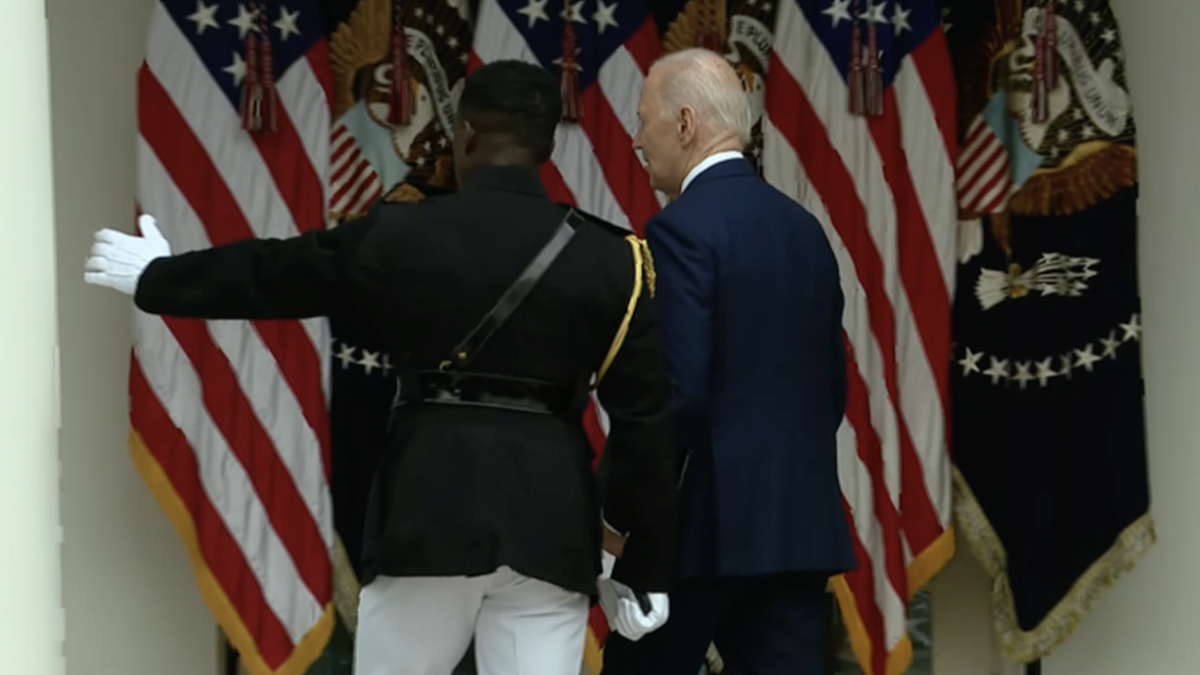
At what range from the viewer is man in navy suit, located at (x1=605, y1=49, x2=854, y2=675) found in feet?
7.38

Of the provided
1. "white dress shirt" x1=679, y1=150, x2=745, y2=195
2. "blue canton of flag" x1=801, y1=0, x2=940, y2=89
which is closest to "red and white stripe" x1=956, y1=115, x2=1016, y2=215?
"blue canton of flag" x1=801, y1=0, x2=940, y2=89

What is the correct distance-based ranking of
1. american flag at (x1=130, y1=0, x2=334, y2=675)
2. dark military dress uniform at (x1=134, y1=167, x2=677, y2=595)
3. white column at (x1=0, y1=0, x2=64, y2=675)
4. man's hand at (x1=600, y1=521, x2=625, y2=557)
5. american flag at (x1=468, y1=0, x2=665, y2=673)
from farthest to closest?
american flag at (x1=468, y1=0, x2=665, y2=673) < american flag at (x1=130, y1=0, x2=334, y2=675) < man's hand at (x1=600, y1=521, x2=625, y2=557) < dark military dress uniform at (x1=134, y1=167, x2=677, y2=595) < white column at (x1=0, y1=0, x2=64, y2=675)

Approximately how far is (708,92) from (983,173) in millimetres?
1027

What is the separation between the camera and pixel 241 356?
3.01m

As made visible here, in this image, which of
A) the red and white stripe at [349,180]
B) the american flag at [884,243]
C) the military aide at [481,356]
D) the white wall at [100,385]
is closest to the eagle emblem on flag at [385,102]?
the red and white stripe at [349,180]

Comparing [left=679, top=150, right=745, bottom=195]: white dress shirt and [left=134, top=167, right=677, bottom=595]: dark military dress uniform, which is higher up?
[left=679, top=150, right=745, bottom=195]: white dress shirt

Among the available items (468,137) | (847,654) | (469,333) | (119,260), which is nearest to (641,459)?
(469,333)

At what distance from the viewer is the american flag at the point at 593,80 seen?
3057mm

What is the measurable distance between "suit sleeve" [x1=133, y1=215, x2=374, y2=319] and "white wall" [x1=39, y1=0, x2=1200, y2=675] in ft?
3.59

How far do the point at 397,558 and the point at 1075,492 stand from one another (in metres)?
1.66

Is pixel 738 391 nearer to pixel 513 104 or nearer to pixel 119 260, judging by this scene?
pixel 513 104

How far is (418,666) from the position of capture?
2.02 meters

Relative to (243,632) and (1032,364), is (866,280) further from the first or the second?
(243,632)

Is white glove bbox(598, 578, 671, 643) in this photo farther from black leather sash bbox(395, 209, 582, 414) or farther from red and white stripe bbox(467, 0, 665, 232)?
red and white stripe bbox(467, 0, 665, 232)
